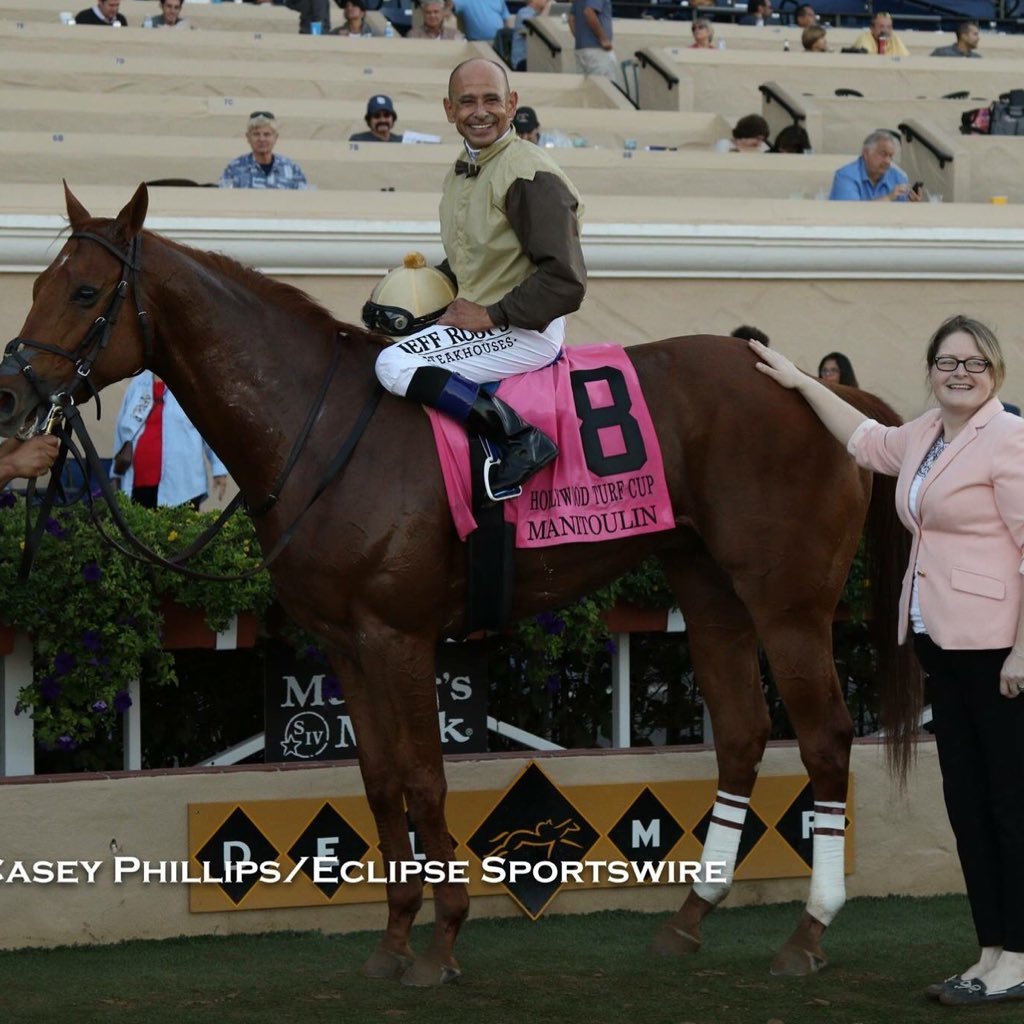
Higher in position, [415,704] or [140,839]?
[415,704]

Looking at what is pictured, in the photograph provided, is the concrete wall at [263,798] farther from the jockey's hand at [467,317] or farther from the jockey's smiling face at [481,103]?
the jockey's smiling face at [481,103]

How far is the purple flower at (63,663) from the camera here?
5172mm

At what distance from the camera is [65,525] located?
17.2 feet

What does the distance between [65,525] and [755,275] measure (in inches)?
192

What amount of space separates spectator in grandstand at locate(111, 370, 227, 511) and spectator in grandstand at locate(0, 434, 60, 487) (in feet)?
10.3

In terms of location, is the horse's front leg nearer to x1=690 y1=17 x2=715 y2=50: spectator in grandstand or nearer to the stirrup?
the stirrup

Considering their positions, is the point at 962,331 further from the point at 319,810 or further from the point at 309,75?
the point at 309,75

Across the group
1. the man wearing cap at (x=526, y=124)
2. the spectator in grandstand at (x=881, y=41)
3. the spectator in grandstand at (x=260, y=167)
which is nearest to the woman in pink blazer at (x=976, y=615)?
the spectator in grandstand at (x=260, y=167)

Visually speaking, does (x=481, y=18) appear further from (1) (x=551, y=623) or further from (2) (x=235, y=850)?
(2) (x=235, y=850)

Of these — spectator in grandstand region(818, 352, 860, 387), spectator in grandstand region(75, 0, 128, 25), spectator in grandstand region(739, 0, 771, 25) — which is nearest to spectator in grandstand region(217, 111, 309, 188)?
spectator in grandstand region(818, 352, 860, 387)

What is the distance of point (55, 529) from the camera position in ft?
17.1

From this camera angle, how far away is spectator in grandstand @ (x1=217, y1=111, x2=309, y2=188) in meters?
9.28

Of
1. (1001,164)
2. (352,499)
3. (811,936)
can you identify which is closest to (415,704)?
(352,499)

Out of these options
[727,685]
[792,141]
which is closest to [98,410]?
[727,685]
